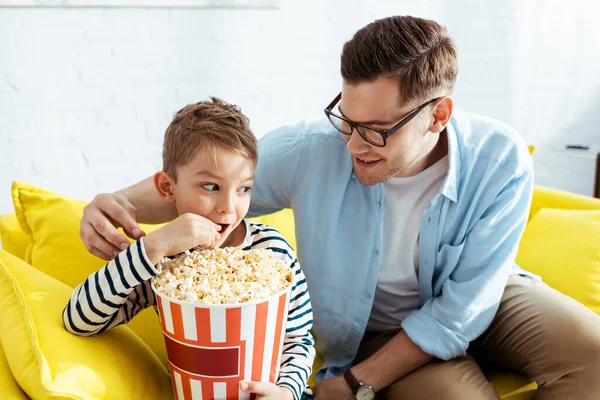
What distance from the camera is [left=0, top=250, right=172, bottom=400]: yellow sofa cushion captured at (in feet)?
3.82

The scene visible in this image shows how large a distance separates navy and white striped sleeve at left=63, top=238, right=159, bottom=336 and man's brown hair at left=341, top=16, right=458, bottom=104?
0.67m

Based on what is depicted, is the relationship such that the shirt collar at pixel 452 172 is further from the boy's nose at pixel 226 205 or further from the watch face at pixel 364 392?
the boy's nose at pixel 226 205

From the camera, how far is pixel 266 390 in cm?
118

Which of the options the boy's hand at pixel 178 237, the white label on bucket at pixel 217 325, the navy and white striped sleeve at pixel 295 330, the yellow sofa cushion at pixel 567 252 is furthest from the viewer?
the yellow sofa cushion at pixel 567 252

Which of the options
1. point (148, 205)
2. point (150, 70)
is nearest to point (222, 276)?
point (148, 205)

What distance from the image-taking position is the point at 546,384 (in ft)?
5.33

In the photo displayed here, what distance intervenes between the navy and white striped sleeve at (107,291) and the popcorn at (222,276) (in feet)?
0.13

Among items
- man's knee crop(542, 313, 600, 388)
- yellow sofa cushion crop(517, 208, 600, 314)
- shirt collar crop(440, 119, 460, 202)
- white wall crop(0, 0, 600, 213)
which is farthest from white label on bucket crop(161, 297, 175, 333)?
yellow sofa cushion crop(517, 208, 600, 314)

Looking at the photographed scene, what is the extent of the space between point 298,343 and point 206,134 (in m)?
0.46

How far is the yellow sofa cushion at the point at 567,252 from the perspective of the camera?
6.35 ft

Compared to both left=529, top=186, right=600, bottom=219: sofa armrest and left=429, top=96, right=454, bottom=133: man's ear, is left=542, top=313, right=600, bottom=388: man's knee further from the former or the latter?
left=529, top=186, right=600, bottom=219: sofa armrest

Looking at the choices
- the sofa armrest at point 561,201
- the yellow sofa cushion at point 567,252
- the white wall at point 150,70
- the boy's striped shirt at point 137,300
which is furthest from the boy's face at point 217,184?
the sofa armrest at point 561,201

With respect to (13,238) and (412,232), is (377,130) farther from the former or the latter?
(13,238)

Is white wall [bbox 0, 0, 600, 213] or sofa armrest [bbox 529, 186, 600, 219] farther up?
white wall [bbox 0, 0, 600, 213]
